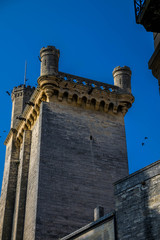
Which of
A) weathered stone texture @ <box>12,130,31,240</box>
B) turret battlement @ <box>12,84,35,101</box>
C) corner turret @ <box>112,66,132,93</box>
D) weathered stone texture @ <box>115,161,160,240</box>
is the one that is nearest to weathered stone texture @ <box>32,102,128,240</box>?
weathered stone texture @ <box>12,130,31,240</box>

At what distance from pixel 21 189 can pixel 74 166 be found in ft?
10.9

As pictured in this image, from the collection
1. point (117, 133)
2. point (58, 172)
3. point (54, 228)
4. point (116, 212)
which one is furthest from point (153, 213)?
point (117, 133)

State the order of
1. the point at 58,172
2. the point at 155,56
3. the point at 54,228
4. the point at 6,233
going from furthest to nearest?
the point at 6,233 → the point at 58,172 → the point at 54,228 → the point at 155,56

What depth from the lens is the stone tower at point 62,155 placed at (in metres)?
19.9

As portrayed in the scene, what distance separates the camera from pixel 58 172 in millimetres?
20844

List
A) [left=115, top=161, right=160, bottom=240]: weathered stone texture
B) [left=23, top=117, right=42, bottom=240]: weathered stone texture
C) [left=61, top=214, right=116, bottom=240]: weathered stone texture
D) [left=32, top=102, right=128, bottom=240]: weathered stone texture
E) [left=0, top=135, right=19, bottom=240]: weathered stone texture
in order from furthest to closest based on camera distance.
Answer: [left=0, top=135, right=19, bottom=240]: weathered stone texture < [left=32, top=102, right=128, bottom=240]: weathered stone texture < [left=23, top=117, right=42, bottom=240]: weathered stone texture < [left=61, top=214, right=116, bottom=240]: weathered stone texture < [left=115, top=161, right=160, bottom=240]: weathered stone texture

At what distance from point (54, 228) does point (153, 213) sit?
24.7ft

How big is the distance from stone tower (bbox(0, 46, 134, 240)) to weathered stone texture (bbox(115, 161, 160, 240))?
241 inches

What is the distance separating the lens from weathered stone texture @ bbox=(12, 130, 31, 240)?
21297 millimetres

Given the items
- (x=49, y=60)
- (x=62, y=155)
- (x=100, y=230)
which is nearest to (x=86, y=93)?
(x=49, y=60)

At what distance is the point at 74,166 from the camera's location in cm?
2142

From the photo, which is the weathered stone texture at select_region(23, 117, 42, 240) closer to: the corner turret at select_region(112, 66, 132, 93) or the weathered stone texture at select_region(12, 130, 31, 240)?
the weathered stone texture at select_region(12, 130, 31, 240)

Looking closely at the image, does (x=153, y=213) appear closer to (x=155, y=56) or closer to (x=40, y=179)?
(x=155, y=56)

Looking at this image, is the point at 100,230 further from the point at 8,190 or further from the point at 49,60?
the point at 49,60
